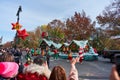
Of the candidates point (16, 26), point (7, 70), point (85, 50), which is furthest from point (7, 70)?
point (85, 50)

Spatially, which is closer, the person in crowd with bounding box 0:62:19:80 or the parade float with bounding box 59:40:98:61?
the person in crowd with bounding box 0:62:19:80

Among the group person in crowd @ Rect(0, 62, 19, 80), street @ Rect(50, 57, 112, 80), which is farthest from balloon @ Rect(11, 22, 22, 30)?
person in crowd @ Rect(0, 62, 19, 80)

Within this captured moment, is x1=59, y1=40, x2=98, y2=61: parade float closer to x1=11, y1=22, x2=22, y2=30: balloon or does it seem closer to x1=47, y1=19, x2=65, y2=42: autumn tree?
x1=11, y1=22, x2=22, y2=30: balloon

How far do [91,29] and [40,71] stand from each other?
227 ft

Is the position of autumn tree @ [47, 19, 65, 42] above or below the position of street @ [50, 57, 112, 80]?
above

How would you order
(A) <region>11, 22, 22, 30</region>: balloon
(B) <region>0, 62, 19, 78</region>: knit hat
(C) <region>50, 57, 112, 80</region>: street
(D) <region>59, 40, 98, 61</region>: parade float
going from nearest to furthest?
(B) <region>0, 62, 19, 78</region>: knit hat < (C) <region>50, 57, 112, 80</region>: street < (A) <region>11, 22, 22, 30</region>: balloon < (D) <region>59, 40, 98, 61</region>: parade float

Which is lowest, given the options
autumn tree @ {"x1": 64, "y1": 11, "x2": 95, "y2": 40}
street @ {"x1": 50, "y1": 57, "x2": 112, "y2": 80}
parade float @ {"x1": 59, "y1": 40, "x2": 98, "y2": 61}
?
street @ {"x1": 50, "y1": 57, "x2": 112, "y2": 80}

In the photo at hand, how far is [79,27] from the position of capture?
75.1 meters

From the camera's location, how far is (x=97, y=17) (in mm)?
58812

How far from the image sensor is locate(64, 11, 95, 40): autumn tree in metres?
73.2

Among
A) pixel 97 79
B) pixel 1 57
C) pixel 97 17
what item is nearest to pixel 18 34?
pixel 97 79

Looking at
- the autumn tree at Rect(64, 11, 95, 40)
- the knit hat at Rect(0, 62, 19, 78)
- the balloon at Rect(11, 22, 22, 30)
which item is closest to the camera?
the knit hat at Rect(0, 62, 19, 78)

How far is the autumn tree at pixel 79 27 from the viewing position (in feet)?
240

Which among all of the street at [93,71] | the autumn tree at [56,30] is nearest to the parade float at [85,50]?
the street at [93,71]
